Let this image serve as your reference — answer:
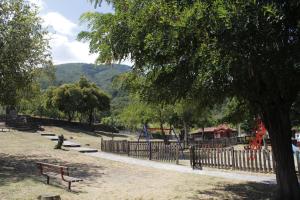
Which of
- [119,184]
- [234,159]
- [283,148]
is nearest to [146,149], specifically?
[234,159]

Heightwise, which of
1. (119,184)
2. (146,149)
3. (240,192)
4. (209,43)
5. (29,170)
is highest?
(209,43)

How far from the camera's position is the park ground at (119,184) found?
1327 cm

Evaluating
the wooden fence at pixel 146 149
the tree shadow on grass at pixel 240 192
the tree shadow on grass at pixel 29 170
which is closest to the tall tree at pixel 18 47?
the tree shadow on grass at pixel 29 170

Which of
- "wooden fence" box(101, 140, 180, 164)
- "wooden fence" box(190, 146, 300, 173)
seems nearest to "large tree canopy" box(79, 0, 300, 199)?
"wooden fence" box(190, 146, 300, 173)

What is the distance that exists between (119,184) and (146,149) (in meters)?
11.5

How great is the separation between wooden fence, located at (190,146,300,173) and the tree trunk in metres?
5.84

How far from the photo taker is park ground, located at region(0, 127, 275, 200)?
1327cm

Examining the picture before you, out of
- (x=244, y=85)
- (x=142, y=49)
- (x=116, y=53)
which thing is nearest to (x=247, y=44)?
(x=244, y=85)

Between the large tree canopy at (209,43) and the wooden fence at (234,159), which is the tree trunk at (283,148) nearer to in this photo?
the large tree canopy at (209,43)

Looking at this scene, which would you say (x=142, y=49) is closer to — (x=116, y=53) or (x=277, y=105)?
(x=116, y=53)

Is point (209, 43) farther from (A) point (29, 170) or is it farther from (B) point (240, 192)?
(A) point (29, 170)

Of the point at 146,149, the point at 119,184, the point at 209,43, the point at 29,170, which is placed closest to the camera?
the point at 209,43

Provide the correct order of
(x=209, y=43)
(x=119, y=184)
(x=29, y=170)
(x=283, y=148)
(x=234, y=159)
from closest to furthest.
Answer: (x=209, y=43)
(x=283, y=148)
(x=119, y=184)
(x=29, y=170)
(x=234, y=159)

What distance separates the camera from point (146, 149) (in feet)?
90.0
